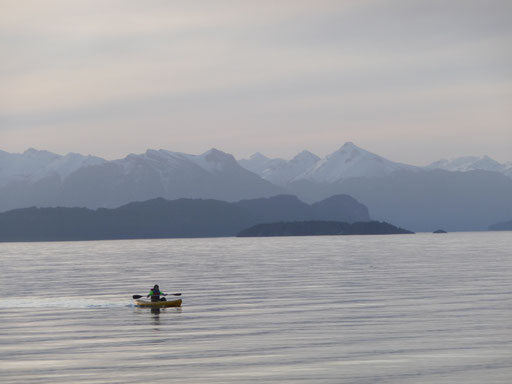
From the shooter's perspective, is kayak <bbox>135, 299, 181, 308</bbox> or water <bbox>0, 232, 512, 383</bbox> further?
kayak <bbox>135, 299, 181, 308</bbox>

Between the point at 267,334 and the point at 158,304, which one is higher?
the point at 158,304

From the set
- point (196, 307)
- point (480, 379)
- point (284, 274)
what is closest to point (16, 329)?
point (196, 307)

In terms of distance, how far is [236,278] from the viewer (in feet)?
389

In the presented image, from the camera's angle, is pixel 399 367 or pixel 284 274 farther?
pixel 284 274

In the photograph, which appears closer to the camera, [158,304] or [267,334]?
[267,334]

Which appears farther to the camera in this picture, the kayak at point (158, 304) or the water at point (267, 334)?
the kayak at point (158, 304)

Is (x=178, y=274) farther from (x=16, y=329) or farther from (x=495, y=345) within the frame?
(x=495, y=345)

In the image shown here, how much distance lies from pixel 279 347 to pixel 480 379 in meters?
13.1

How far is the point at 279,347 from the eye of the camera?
51.2 meters

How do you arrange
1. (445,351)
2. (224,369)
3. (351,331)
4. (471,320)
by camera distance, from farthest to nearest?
1. (471,320)
2. (351,331)
3. (445,351)
4. (224,369)

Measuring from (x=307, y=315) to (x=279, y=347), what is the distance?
17.2m

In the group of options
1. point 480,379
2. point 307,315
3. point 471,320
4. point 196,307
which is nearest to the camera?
point 480,379

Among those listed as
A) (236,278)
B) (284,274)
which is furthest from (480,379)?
(284,274)

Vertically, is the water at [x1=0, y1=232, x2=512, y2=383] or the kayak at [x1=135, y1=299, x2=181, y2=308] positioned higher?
the kayak at [x1=135, y1=299, x2=181, y2=308]
